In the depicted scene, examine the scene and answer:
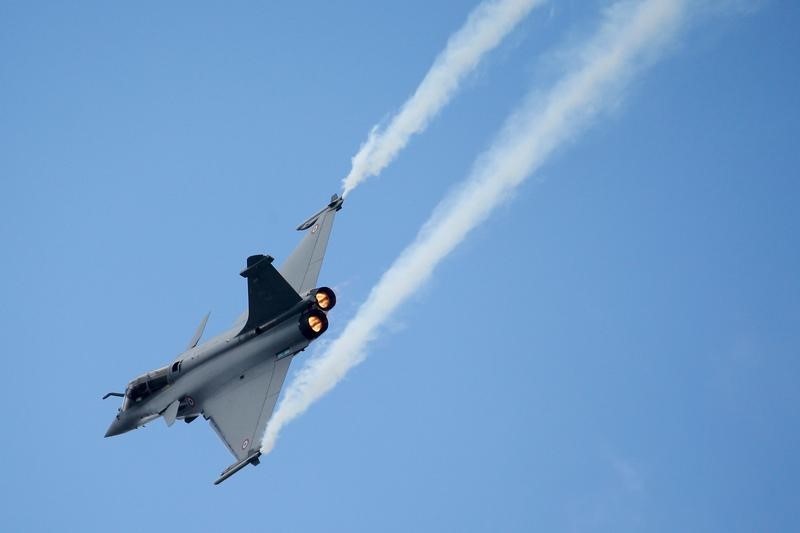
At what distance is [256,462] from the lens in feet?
119

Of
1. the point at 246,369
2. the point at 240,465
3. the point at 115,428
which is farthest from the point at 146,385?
the point at 240,465

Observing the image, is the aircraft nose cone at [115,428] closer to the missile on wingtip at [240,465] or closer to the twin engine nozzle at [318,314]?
the missile on wingtip at [240,465]

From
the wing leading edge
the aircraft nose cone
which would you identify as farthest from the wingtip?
the aircraft nose cone

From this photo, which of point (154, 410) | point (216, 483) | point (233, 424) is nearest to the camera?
point (216, 483)

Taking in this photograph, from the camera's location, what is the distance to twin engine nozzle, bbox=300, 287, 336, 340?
38.2m

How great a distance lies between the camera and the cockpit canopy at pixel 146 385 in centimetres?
4091

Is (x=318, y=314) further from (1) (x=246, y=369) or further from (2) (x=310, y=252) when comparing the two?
(2) (x=310, y=252)

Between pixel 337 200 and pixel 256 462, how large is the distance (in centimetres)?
1138

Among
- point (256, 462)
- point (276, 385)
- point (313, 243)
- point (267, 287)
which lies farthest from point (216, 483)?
point (313, 243)

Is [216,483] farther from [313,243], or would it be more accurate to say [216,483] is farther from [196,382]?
[313,243]

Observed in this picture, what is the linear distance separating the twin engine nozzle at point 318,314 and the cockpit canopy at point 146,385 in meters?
6.09

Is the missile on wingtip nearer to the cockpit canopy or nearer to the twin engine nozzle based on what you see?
the twin engine nozzle

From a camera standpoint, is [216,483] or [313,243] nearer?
[216,483]

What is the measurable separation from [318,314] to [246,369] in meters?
3.19
